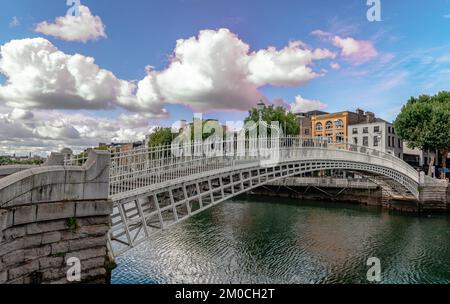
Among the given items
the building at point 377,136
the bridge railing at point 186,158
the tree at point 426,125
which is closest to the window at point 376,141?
the building at point 377,136

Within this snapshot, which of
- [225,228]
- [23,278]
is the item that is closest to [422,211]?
[225,228]

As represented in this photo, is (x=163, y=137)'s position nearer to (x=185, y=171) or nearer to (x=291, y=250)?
(x=291, y=250)

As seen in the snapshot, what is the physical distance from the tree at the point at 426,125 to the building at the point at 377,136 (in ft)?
28.1

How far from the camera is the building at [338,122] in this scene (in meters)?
50.2

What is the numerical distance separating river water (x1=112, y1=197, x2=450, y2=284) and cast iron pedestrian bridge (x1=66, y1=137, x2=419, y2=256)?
1.91m

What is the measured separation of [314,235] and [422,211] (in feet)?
53.2

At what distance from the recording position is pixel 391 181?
100ft

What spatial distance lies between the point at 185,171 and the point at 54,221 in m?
5.94

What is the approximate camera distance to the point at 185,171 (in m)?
12.4
